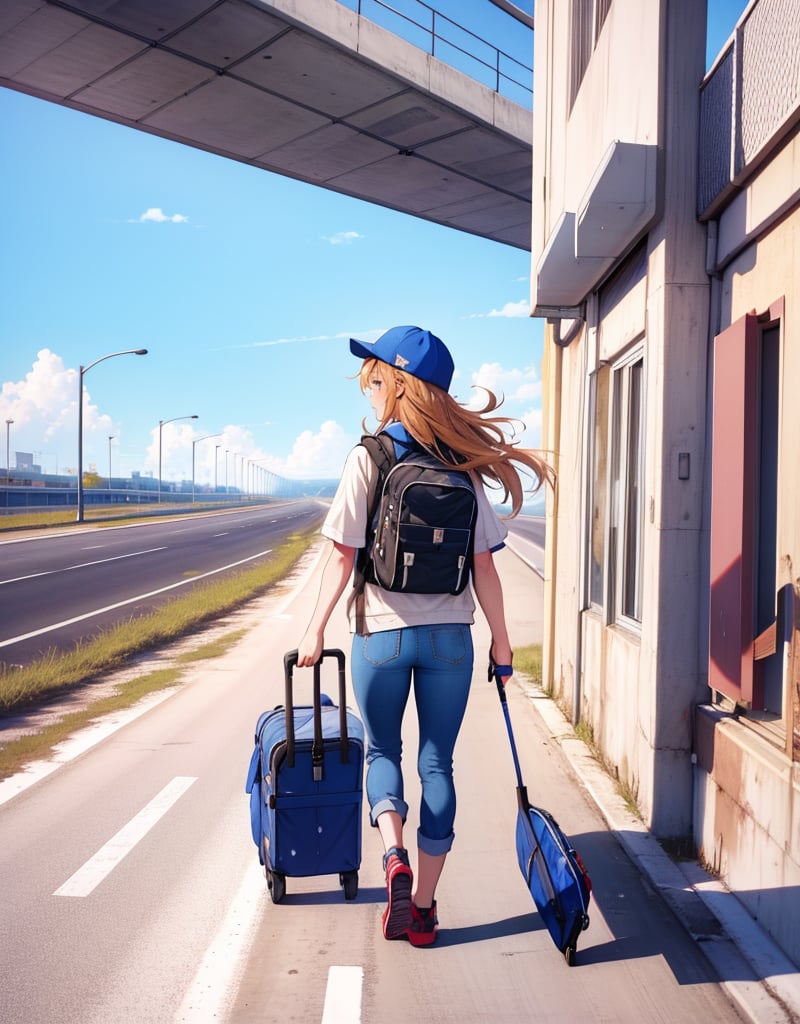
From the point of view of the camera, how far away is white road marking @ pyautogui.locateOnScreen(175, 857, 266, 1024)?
2781 millimetres

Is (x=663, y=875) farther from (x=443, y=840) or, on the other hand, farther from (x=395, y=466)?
(x=395, y=466)

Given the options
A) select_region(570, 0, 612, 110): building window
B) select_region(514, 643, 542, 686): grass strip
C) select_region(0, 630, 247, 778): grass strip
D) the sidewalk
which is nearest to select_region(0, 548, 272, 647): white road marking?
select_region(0, 630, 247, 778): grass strip

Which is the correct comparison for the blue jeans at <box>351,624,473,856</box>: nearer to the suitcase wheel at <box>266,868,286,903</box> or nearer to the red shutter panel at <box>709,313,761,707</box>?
the suitcase wheel at <box>266,868,286,903</box>

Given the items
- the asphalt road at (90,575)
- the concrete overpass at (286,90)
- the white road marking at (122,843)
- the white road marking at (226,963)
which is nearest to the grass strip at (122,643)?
the asphalt road at (90,575)

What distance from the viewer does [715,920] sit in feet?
11.3

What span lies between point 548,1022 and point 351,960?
0.73 m

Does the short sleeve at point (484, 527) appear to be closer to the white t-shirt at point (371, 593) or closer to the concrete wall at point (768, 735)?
the white t-shirt at point (371, 593)

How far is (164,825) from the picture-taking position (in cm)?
442

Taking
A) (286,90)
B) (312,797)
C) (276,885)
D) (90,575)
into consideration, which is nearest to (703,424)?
(312,797)

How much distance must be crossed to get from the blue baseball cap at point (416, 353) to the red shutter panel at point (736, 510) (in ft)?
4.19

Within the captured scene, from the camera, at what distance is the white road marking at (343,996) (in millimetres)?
2746

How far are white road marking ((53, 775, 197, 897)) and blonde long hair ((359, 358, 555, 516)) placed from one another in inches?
90.4

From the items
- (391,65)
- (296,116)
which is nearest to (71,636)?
(296,116)

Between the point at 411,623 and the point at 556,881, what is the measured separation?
1.03m
